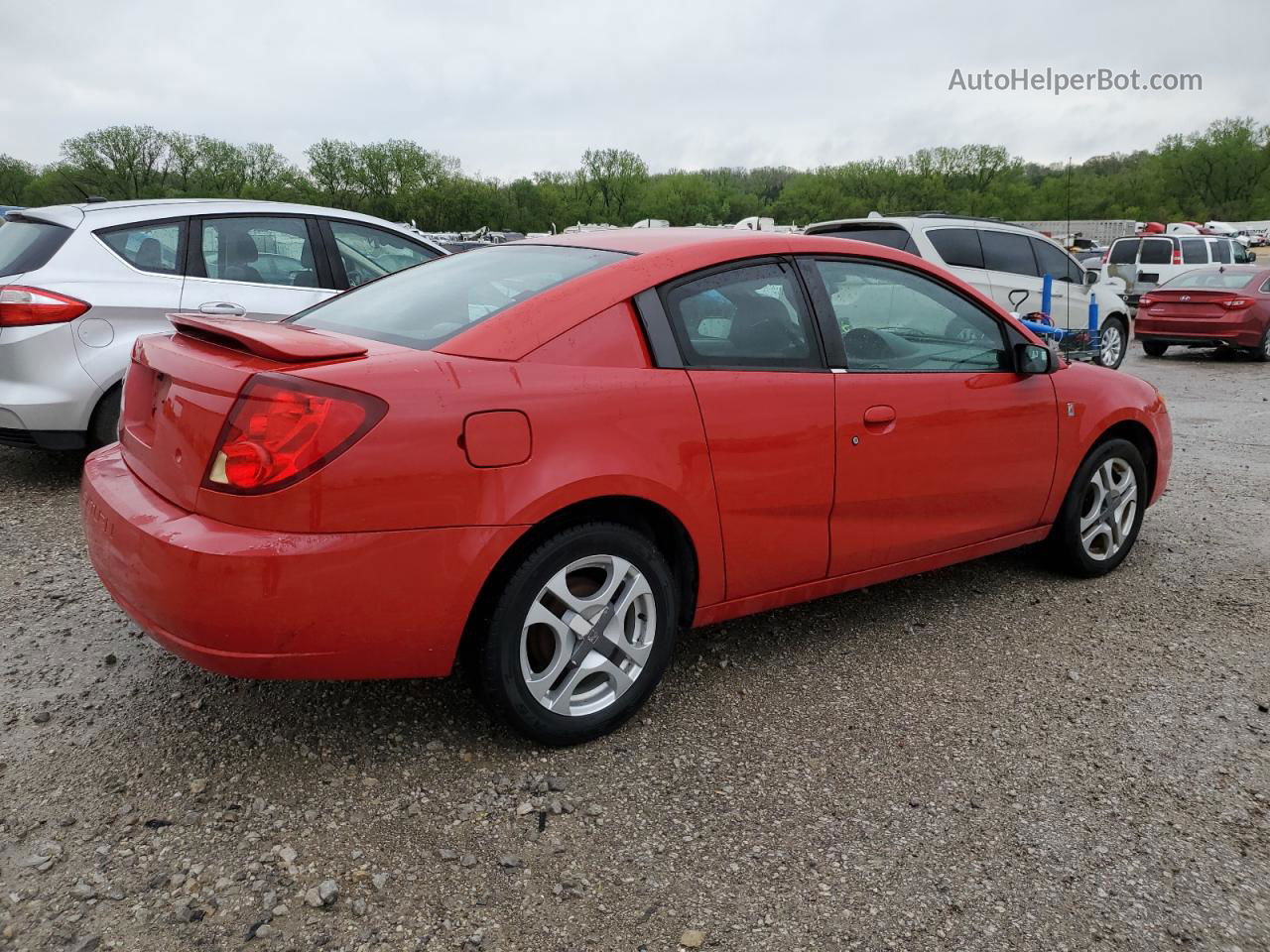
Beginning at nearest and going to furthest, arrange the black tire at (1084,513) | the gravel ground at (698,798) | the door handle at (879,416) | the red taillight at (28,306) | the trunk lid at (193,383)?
1. the gravel ground at (698,798)
2. the trunk lid at (193,383)
3. the door handle at (879,416)
4. the black tire at (1084,513)
5. the red taillight at (28,306)

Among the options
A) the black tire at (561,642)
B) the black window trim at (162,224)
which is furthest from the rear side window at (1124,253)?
the black tire at (561,642)

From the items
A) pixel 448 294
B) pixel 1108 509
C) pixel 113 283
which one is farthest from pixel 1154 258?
pixel 448 294

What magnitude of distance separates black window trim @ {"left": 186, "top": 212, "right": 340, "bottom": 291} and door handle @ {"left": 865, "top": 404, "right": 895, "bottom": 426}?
400 cm

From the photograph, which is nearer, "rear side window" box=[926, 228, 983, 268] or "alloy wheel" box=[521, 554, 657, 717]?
"alloy wheel" box=[521, 554, 657, 717]

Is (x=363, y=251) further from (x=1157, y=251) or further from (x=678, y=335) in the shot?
(x=1157, y=251)

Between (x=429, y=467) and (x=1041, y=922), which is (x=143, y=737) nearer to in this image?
(x=429, y=467)

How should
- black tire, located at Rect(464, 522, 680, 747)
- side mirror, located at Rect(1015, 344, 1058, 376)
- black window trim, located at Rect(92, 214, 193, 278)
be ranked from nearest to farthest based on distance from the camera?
black tire, located at Rect(464, 522, 680, 747) < side mirror, located at Rect(1015, 344, 1058, 376) < black window trim, located at Rect(92, 214, 193, 278)

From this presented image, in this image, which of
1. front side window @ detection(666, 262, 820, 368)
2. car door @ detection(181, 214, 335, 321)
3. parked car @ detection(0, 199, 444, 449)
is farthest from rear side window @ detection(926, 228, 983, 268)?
front side window @ detection(666, 262, 820, 368)

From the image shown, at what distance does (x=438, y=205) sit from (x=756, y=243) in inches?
3534

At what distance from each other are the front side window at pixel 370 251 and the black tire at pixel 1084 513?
4.11m

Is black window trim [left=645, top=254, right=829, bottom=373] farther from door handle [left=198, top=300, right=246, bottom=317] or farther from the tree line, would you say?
the tree line

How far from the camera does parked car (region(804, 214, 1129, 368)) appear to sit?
1023cm

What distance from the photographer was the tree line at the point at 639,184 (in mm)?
81500

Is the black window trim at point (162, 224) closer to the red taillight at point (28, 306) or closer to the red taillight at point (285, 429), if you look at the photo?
the red taillight at point (28, 306)
